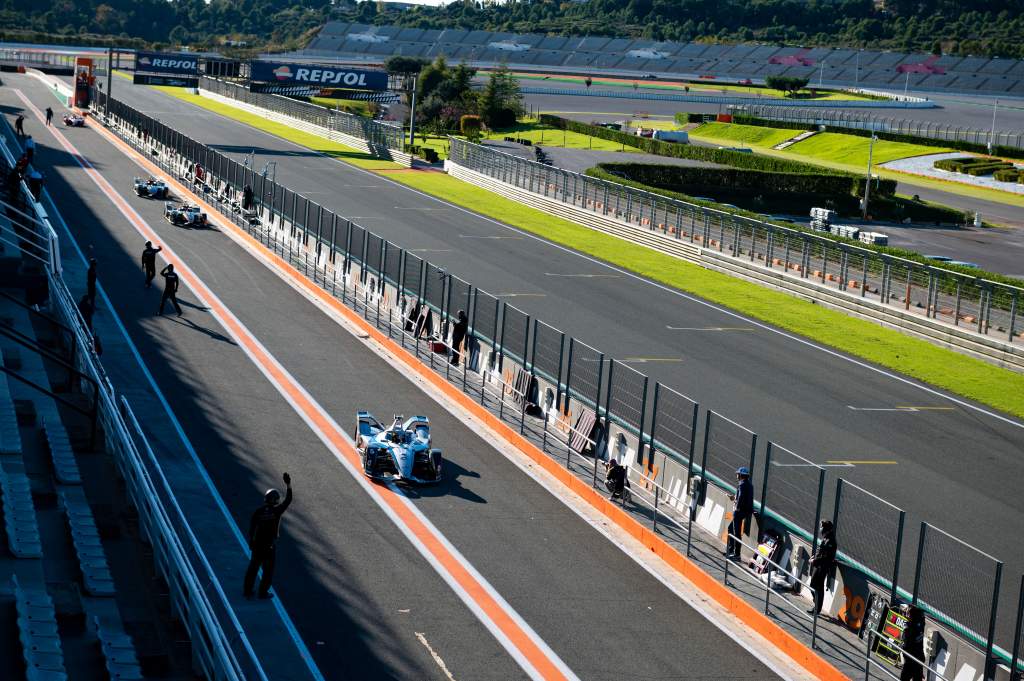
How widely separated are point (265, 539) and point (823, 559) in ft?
23.7

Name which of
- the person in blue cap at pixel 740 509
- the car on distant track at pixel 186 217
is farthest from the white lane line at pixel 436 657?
the car on distant track at pixel 186 217

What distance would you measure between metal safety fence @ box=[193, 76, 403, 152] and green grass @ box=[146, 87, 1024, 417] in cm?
1894

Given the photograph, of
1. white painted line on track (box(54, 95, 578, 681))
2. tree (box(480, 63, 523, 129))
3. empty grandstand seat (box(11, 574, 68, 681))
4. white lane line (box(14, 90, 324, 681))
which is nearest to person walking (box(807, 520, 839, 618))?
white painted line on track (box(54, 95, 578, 681))

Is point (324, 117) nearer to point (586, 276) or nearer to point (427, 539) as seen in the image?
point (586, 276)

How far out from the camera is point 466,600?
17.0 meters

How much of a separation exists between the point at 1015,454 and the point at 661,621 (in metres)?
13.0

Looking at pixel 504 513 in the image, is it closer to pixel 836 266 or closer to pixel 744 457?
pixel 744 457

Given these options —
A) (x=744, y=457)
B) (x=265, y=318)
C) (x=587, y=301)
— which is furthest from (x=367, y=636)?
(x=587, y=301)

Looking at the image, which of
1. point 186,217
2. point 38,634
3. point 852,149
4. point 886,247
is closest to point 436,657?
point 38,634

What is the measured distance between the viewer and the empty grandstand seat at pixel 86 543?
14.5m

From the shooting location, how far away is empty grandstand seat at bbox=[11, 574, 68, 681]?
11734 millimetres

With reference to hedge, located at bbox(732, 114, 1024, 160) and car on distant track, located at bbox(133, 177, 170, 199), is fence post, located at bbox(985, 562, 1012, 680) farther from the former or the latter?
hedge, located at bbox(732, 114, 1024, 160)

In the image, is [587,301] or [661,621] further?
[587,301]

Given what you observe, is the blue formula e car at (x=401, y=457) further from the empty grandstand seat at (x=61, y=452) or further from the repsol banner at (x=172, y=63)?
the repsol banner at (x=172, y=63)
